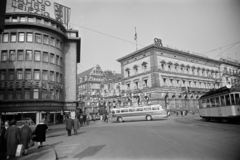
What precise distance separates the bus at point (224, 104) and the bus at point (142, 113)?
8129mm

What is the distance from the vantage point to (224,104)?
1841 cm

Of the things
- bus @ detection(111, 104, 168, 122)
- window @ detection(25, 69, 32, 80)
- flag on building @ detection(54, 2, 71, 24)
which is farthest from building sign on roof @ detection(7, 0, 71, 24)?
bus @ detection(111, 104, 168, 122)

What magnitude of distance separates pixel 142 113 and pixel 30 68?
20.7 meters

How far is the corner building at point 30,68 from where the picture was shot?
30.6 meters

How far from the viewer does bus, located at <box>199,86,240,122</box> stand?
1698cm

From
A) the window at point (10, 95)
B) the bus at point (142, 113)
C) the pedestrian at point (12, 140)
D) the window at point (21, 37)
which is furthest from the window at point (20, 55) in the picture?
the pedestrian at point (12, 140)

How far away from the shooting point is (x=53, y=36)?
3481cm

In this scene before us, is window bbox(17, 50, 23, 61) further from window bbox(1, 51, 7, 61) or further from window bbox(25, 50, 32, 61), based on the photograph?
window bbox(1, 51, 7, 61)

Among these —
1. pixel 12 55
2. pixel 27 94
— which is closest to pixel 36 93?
pixel 27 94

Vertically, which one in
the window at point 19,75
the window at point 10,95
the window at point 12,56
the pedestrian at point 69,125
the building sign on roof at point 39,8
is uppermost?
the building sign on roof at point 39,8

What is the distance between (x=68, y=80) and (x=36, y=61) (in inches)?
328

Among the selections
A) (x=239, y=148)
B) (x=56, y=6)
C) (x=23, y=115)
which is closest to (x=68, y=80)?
(x=23, y=115)

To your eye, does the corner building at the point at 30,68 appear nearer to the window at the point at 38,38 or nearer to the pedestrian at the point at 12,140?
the window at the point at 38,38

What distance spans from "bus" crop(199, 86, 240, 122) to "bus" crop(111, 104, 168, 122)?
813 cm
